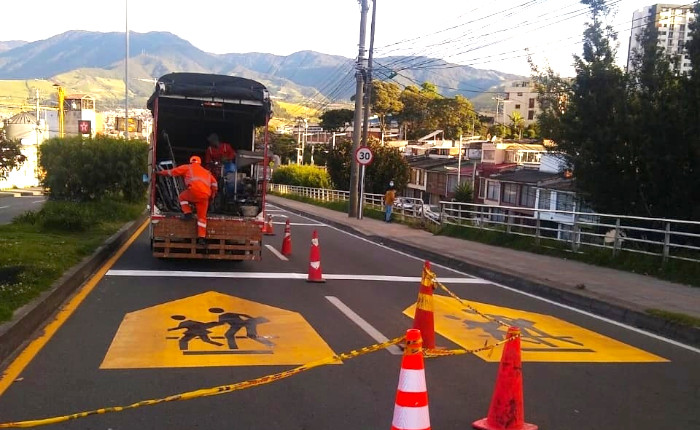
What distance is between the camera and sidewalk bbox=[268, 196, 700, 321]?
1028 centimetres

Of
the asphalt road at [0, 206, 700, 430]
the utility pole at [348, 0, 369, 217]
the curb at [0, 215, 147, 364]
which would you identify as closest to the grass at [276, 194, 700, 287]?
the asphalt road at [0, 206, 700, 430]

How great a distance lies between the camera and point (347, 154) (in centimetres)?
5744

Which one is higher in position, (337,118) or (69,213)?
(337,118)

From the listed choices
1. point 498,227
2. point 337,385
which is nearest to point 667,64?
point 498,227

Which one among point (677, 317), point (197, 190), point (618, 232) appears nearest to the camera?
point (677, 317)

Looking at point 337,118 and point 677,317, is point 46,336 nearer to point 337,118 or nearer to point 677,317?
point 677,317

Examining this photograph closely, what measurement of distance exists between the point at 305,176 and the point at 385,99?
12332 mm

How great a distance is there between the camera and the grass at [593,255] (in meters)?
12.5

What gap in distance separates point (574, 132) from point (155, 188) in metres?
9.97

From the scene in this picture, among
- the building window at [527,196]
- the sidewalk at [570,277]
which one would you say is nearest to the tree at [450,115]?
the building window at [527,196]

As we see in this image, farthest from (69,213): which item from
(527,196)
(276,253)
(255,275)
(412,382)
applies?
(527,196)

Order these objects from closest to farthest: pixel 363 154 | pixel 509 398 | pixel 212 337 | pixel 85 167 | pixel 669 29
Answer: pixel 509 398 < pixel 212 337 < pixel 669 29 < pixel 85 167 < pixel 363 154

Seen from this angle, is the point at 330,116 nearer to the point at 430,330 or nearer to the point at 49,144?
the point at 49,144

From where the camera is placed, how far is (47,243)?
13586mm
